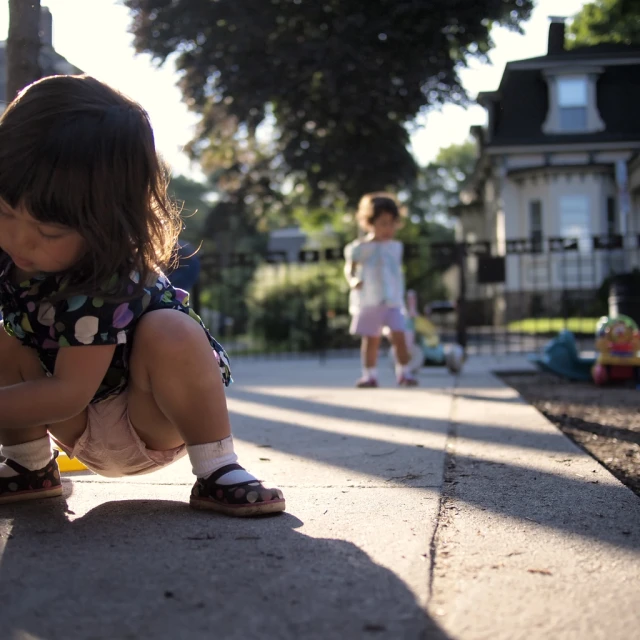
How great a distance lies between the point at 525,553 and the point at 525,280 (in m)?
15.9

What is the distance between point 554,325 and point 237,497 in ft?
44.2

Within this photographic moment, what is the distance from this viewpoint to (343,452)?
280 centimetres

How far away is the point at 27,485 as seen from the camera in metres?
1.97

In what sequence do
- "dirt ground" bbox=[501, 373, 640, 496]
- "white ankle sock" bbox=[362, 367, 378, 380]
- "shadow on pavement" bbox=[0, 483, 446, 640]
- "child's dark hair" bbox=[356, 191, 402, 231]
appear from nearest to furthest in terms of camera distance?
"shadow on pavement" bbox=[0, 483, 446, 640] < "dirt ground" bbox=[501, 373, 640, 496] < "white ankle sock" bbox=[362, 367, 378, 380] < "child's dark hair" bbox=[356, 191, 402, 231]

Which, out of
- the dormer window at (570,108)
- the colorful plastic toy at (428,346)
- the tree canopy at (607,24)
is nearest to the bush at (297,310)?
the colorful plastic toy at (428,346)

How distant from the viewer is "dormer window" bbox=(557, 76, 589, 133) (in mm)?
4449

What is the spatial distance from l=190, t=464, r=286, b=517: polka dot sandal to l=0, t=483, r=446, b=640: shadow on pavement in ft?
0.13

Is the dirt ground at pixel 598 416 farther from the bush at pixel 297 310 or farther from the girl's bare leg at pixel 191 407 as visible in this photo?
the bush at pixel 297 310

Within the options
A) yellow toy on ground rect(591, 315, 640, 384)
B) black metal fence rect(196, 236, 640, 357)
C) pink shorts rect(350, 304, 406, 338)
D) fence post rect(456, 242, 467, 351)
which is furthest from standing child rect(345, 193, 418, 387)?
black metal fence rect(196, 236, 640, 357)

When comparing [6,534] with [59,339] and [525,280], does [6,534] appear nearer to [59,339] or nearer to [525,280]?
[59,339]

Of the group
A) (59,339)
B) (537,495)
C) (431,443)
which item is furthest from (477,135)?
Answer: (59,339)

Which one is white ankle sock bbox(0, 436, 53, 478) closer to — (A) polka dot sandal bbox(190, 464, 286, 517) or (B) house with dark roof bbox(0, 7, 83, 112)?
(A) polka dot sandal bbox(190, 464, 286, 517)

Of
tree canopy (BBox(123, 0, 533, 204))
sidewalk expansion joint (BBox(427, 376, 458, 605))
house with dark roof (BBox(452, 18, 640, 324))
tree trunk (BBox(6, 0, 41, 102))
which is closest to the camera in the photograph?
sidewalk expansion joint (BBox(427, 376, 458, 605))

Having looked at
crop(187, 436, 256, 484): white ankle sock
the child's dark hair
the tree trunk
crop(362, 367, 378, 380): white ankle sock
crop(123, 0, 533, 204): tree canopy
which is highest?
crop(123, 0, 533, 204): tree canopy
